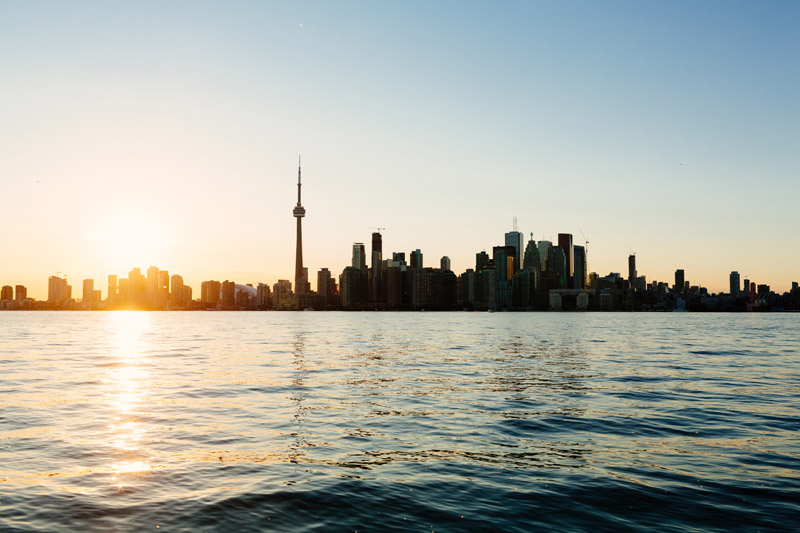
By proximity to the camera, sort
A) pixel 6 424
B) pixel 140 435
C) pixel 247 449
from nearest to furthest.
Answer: pixel 247 449 < pixel 140 435 < pixel 6 424

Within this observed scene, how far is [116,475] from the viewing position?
19.9m

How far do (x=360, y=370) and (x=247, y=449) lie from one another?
29886 millimetres

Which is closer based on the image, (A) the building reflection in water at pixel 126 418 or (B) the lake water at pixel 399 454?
(B) the lake water at pixel 399 454

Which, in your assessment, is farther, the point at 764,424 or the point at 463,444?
the point at 764,424

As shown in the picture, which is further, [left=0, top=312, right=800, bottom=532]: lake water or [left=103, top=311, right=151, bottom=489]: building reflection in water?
[left=103, top=311, right=151, bottom=489]: building reflection in water

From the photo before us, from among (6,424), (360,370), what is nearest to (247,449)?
(6,424)

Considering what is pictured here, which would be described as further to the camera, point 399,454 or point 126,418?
point 126,418

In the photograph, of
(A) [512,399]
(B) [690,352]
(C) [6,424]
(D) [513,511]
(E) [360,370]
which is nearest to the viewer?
(D) [513,511]

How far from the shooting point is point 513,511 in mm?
16359

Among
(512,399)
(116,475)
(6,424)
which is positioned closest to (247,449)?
(116,475)

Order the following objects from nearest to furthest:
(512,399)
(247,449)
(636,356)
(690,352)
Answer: (247,449)
(512,399)
(636,356)
(690,352)

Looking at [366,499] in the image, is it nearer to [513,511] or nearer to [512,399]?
[513,511]

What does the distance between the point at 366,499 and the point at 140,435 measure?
13305 mm

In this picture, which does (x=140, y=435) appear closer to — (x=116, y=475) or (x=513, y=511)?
(x=116, y=475)
